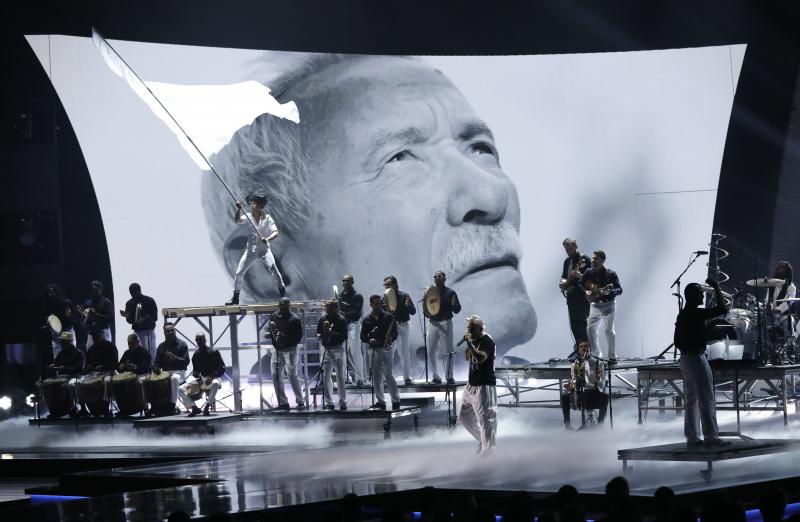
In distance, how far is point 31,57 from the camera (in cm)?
1822

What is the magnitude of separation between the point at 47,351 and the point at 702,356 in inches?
443

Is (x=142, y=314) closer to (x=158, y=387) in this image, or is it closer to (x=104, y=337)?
(x=104, y=337)

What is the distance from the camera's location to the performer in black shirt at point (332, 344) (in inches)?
569

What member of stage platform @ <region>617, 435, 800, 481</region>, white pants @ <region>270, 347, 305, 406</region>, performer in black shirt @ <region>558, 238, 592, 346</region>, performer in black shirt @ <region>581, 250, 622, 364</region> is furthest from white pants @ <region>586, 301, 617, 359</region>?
stage platform @ <region>617, 435, 800, 481</region>

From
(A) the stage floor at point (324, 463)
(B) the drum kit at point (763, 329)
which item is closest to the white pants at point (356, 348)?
(A) the stage floor at point (324, 463)

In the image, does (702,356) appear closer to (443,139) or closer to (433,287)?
(433,287)

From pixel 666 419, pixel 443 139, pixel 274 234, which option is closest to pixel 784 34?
pixel 443 139

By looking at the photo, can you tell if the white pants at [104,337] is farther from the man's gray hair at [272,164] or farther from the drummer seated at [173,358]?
the man's gray hair at [272,164]

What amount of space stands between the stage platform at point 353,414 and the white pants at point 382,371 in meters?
0.24

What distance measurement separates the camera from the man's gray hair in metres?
18.3

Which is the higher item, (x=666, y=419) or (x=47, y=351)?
(x=47, y=351)

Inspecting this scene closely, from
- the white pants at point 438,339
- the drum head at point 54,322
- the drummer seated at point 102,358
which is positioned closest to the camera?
the white pants at point 438,339

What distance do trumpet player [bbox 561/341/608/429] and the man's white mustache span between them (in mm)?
4696

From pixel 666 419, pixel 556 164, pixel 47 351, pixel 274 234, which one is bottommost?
pixel 666 419
